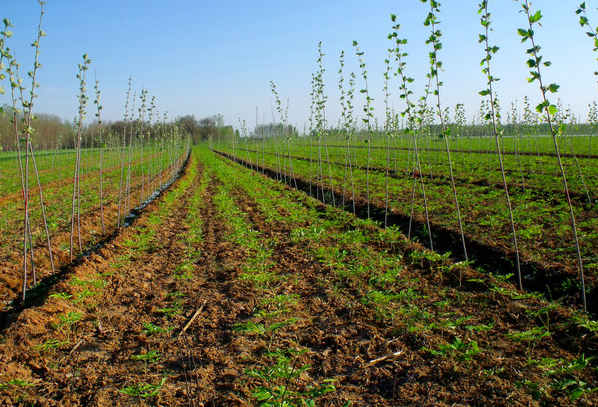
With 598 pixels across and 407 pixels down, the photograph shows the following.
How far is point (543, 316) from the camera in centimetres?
428

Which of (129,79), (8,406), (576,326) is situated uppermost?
(129,79)

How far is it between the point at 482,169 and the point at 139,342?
55.5ft

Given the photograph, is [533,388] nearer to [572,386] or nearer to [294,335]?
[572,386]

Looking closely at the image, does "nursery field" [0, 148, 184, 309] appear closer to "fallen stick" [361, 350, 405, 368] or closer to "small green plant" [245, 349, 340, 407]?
"small green plant" [245, 349, 340, 407]

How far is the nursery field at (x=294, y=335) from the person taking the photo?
3123 mm

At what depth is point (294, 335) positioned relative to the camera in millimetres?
4094

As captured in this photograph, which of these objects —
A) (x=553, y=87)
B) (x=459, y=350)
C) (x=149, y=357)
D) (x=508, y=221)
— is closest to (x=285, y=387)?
(x=149, y=357)

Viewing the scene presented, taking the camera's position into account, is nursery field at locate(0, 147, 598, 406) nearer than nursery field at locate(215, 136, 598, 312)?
Yes

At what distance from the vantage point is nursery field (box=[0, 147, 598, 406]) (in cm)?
312

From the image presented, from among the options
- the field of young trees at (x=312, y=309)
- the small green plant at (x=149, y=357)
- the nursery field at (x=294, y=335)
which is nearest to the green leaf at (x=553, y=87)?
the field of young trees at (x=312, y=309)

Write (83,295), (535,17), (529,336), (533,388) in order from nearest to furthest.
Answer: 1. (533,388)
2. (529,336)
3. (535,17)
4. (83,295)

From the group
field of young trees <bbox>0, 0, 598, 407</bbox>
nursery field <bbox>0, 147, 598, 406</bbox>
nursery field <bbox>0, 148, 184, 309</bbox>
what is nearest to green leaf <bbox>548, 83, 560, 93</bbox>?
field of young trees <bbox>0, 0, 598, 407</bbox>

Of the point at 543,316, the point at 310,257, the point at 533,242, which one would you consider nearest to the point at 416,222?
the point at 533,242

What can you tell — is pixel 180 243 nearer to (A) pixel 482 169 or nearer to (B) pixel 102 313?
(B) pixel 102 313
